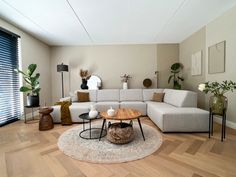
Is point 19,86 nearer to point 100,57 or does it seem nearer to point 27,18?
point 27,18

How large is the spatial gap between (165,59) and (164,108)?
2.64 meters

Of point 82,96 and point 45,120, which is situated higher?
point 82,96

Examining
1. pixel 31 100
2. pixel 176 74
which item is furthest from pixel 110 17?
pixel 176 74

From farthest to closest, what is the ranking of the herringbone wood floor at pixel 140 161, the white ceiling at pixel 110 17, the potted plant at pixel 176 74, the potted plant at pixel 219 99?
the potted plant at pixel 176 74
the white ceiling at pixel 110 17
the potted plant at pixel 219 99
the herringbone wood floor at pixel 140 161

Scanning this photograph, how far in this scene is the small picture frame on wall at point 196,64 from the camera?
3.77 meters

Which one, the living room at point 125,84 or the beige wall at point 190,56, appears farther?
the beige wall at point 190,56

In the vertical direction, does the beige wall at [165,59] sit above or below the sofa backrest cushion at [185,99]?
above

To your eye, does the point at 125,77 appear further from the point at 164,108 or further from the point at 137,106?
the point at 164,108

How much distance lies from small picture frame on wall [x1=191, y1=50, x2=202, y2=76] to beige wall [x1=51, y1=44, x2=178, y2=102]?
1011mm

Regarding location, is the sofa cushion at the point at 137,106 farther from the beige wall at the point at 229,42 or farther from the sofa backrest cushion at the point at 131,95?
the beige wall at the point at 229,42

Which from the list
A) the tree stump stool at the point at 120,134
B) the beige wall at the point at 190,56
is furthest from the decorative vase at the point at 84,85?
the beige wall at the point at 190,56

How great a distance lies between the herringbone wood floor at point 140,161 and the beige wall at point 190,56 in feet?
5.61

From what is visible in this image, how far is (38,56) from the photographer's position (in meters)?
4.35

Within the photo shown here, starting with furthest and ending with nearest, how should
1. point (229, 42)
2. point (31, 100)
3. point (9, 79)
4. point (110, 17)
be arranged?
1. point (31, 100)
2. point (9, 79)
3. point (110, 17)
4. point (229, 42)
